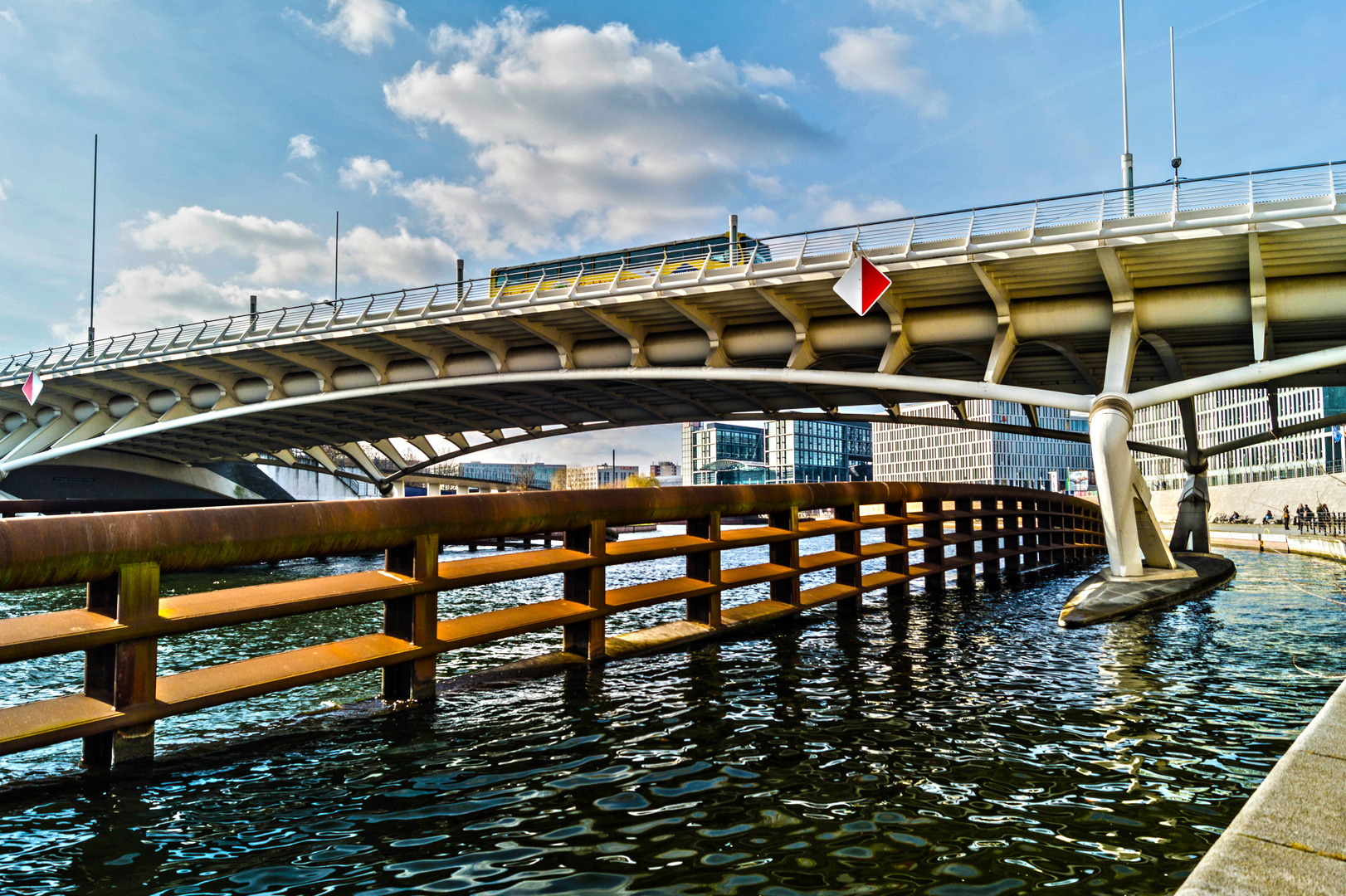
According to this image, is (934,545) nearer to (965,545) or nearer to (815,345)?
(965,545)

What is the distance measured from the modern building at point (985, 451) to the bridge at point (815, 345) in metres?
111

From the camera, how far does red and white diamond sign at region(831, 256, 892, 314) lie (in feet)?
71.7

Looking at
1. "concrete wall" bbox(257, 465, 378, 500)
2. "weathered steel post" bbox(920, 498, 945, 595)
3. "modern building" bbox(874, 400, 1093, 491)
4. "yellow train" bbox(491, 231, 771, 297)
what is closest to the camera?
"weathered steel post" bbox(920, 498, 945, 595)

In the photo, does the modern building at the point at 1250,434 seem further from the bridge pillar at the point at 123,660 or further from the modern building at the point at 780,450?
the bridge pillar at the point at 123,660

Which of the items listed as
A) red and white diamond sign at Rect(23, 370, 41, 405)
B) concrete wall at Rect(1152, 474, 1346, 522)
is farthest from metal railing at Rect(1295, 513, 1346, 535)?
red and white diamond sign at Rect(23, 370, 41, 405)

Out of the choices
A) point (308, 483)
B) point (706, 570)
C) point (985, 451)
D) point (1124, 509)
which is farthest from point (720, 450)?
point (706, 570)

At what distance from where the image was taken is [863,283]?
865 inches

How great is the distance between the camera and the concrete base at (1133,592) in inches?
403

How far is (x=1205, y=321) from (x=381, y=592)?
2369cm

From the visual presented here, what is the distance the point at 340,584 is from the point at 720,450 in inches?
6902

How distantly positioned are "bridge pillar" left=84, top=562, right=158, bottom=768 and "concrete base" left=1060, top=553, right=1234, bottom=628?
Answer: 921 centimetres

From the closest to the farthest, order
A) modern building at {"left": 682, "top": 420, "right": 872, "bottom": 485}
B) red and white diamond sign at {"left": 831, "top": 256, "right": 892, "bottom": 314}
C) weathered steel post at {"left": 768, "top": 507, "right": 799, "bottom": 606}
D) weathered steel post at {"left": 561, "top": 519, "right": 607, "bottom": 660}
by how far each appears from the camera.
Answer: weathered steel post at {"left": 561, "top": 519, "right": 607, "bottom": 660} → weathered steel post at {"left": 768, "top": 507, "right": 799, "bottom": 606} → red and white diamond sign at {"left": 831, "top": 256, "right": 892, "bottom": 314} → modern building at {"left": 682, "top": 420, "right": 872, "bottom": 485}

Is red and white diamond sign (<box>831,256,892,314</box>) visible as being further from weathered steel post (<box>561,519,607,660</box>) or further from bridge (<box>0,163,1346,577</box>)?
weathered steel post (<box>561,519,607,660</box>)

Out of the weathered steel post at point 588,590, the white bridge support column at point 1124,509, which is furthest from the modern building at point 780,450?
the weathered steel post at point 588,590
